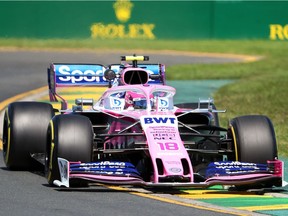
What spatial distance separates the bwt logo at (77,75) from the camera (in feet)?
45.6

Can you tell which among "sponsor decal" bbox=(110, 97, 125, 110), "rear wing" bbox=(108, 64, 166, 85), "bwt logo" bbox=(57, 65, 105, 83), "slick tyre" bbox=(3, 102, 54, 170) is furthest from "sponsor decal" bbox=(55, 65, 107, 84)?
"sponsor decal" bbox=(110, 97, 125, 110)

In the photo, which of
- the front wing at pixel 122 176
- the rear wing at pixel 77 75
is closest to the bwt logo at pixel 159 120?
the front wing at pixel 122 176

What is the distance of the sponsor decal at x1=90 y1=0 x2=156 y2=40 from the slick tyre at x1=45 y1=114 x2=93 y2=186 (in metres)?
27.7

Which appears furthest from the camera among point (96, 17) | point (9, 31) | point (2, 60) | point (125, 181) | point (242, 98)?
point (96, 17)

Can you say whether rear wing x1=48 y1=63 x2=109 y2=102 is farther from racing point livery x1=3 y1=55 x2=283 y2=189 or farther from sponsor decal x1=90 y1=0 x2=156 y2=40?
sponsor decal x1=90 y1=0 x2=156 y2=40

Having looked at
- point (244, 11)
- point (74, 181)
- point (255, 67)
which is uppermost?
point (244, 11)

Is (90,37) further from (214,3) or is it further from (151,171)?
(151,171)

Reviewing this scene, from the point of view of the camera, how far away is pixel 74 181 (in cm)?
1038

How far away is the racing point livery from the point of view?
34.0ft

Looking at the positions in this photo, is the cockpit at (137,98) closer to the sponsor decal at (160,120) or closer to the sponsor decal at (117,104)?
the sponsor decal at (117,104)

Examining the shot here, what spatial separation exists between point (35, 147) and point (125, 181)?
2.00m

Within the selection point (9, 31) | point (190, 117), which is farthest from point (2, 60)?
point (190, 117)

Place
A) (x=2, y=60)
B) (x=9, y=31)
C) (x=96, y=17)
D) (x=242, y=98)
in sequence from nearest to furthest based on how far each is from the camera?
(x=242, y=98), (x=2, y=60), (x=9, y=31), (x=96, y=17)

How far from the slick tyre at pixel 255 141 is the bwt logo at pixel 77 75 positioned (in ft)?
10.8
